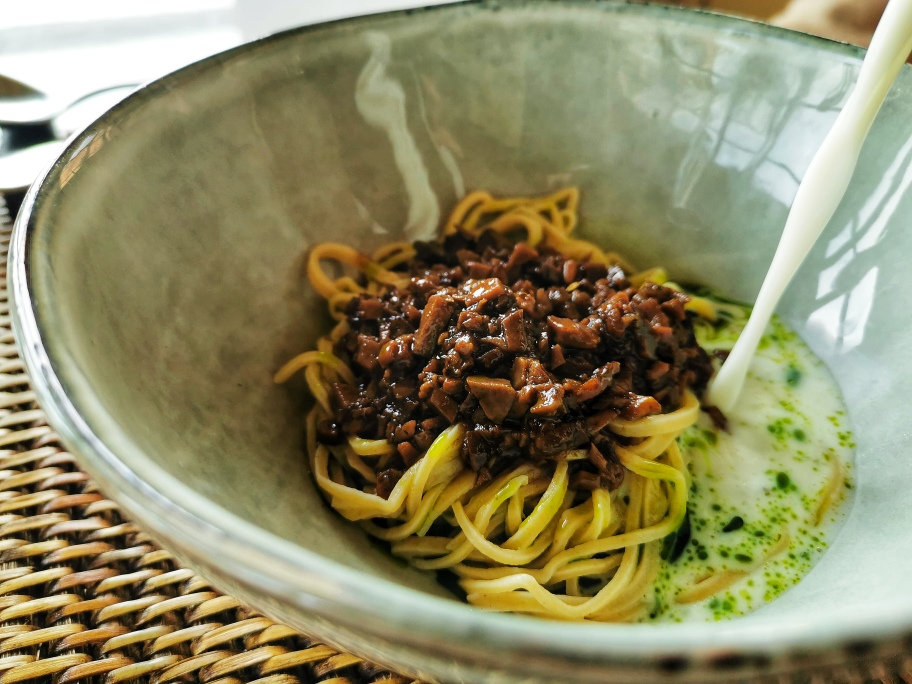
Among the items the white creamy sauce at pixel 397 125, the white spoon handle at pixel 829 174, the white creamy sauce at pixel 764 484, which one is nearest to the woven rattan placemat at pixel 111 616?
the white creamy sauce at pixel 764 484

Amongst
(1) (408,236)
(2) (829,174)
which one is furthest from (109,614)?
(2) (829,174)

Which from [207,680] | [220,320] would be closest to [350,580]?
[207,680]

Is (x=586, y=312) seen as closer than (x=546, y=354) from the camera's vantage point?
No

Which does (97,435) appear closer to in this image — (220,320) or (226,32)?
(220,320)

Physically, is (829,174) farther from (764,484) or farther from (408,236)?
(408,236)

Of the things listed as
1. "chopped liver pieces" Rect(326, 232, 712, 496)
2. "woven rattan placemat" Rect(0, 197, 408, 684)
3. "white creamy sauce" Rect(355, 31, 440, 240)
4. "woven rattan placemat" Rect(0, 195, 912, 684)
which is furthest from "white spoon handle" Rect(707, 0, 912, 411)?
"woven rattan placemat" Rect(0, 197, 408, 684)

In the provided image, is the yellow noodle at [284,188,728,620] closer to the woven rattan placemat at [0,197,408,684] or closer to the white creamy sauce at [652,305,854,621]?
the white creamy sauce at [652,305,854,621]
